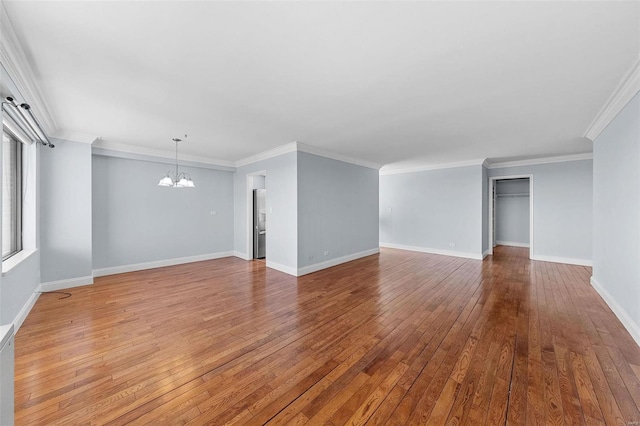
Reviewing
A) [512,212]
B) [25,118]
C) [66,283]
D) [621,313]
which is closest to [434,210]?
[512,212]

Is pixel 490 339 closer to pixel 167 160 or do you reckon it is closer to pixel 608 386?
pixel 608 386

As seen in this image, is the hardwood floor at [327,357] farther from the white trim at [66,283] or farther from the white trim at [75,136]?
the white trim at [75,136]

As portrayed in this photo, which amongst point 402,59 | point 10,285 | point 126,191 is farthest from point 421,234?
point 10,285

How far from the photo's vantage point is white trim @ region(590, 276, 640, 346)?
100 inches

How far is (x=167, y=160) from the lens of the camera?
5660mm

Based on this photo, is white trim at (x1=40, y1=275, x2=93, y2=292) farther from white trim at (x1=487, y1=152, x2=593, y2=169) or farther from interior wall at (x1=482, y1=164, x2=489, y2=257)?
white trim at (x1=487, y1=152, x2=593, y2=169)

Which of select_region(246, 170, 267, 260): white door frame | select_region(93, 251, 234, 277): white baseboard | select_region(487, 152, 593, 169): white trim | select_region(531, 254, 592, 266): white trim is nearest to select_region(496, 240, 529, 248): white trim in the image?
select_region(531, 254, 592, 266): white trim

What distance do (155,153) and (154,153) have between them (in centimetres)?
2

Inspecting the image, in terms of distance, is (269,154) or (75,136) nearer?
(75,136)

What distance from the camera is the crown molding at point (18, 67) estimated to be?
70.4 inches

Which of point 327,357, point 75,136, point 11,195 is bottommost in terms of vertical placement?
point 327,357

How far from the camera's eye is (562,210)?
616cm

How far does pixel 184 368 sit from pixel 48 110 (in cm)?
371

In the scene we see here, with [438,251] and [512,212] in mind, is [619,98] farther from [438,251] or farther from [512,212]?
[512,212]
